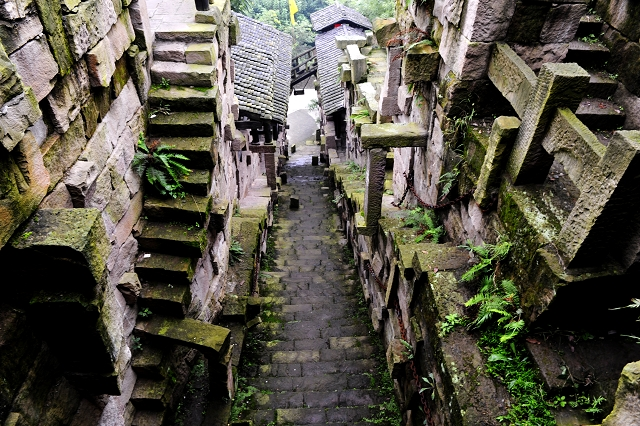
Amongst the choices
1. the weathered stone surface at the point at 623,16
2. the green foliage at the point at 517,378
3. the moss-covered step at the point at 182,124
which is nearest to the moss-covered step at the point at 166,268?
the moss-covered step at the point at 182,124

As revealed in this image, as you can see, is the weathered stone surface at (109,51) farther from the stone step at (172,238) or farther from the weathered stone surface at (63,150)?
the stone step at (172,238)

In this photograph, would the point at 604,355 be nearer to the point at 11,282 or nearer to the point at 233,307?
the point at 11,282

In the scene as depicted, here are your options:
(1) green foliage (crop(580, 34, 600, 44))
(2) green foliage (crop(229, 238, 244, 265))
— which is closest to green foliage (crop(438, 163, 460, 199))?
(1) green foliage (crop(580, 34, 600, 44))

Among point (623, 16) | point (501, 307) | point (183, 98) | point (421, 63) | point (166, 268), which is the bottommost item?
point (166, 268)

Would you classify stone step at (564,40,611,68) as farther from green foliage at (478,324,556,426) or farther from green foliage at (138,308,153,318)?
green foliage at (138,308,153,318)

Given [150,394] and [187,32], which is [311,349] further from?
[187,32]

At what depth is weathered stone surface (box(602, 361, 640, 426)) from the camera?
185 centimetres

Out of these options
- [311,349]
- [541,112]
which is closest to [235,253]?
[311,349]

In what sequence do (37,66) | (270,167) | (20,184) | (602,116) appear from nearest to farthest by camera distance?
(20,184)
(37,66)
(602,116)
(270,167)

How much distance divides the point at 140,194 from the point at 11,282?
2295mm

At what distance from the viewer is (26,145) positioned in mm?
2324

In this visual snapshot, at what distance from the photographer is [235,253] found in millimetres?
7652

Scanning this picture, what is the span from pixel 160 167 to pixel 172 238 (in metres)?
0.82

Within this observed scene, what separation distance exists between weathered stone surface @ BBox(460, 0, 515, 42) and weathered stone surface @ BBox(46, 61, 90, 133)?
3.39m
